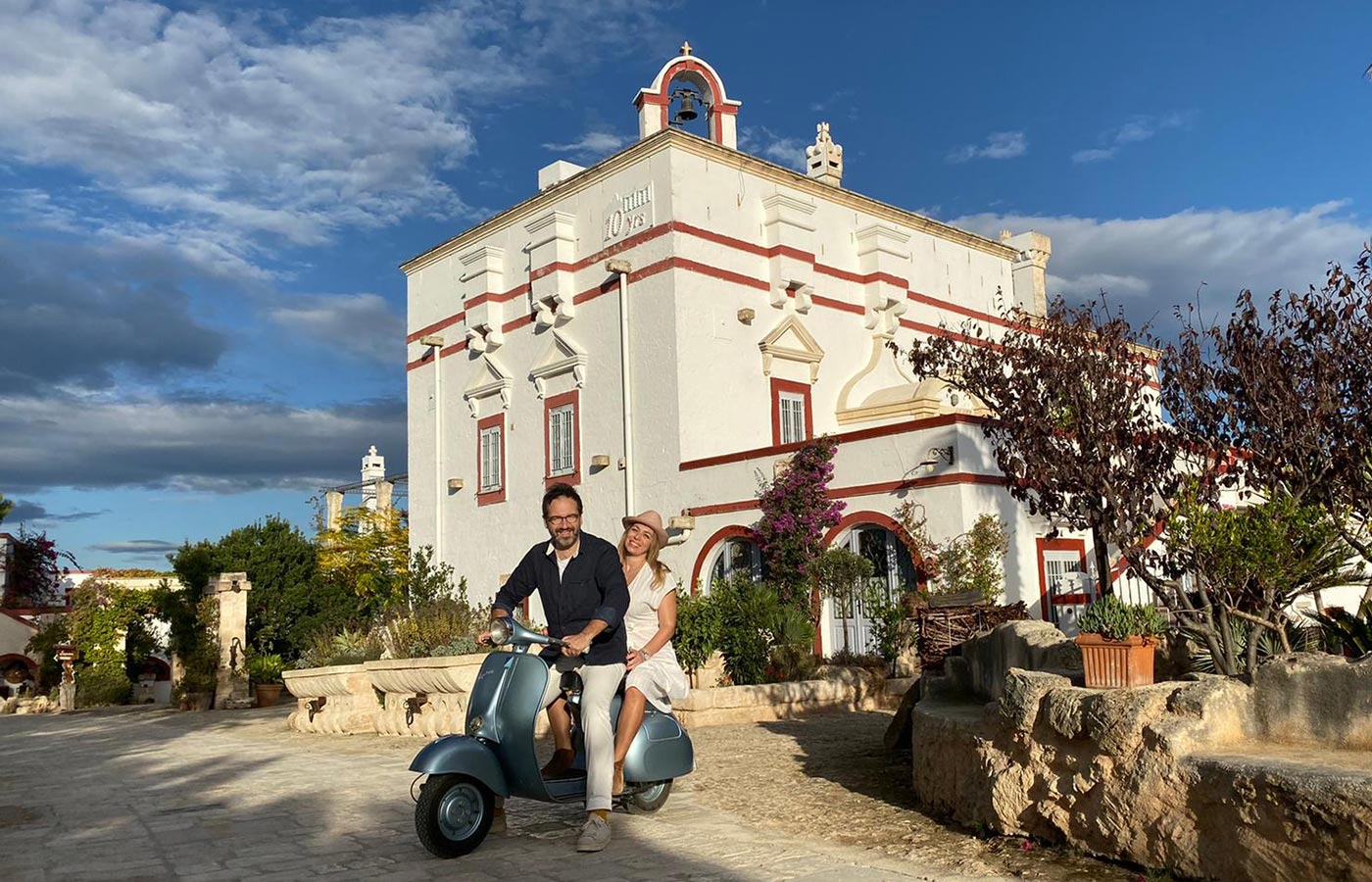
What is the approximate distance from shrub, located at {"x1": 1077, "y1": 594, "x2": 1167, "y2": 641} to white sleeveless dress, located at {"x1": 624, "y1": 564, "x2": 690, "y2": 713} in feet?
7.62

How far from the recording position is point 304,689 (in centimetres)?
1362

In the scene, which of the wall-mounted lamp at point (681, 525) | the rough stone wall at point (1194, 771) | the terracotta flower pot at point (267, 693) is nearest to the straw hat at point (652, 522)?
the rough stone wall at point (1194, 771)

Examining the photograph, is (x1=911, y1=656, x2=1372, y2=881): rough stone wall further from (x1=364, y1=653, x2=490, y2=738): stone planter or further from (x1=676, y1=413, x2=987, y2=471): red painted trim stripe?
(x1=676, y1=413, x2=987, y2=471): red painted trim stripe

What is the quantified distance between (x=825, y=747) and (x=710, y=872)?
175 inches

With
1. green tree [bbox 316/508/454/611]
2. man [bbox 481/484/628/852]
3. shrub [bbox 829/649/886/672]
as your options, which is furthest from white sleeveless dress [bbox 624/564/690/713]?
green tree [bbox 316/508/454/611]

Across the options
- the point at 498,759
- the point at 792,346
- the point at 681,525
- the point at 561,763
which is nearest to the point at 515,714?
the point at 498,759

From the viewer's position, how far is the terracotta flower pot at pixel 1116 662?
17.8 feet

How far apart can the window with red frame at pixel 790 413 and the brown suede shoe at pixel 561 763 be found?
15768mm

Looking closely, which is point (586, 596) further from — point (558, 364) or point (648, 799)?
point (558, 364)

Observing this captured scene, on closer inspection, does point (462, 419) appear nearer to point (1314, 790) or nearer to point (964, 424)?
point (964, 424)

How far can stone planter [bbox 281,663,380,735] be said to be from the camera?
12.9 metres

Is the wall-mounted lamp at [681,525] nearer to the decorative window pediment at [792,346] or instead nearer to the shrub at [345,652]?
the decorative window pediment at [792,346]

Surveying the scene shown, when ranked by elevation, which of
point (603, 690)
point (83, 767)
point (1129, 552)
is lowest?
point (83, 767)

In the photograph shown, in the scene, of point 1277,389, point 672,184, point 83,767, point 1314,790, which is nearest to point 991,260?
point 672,184
